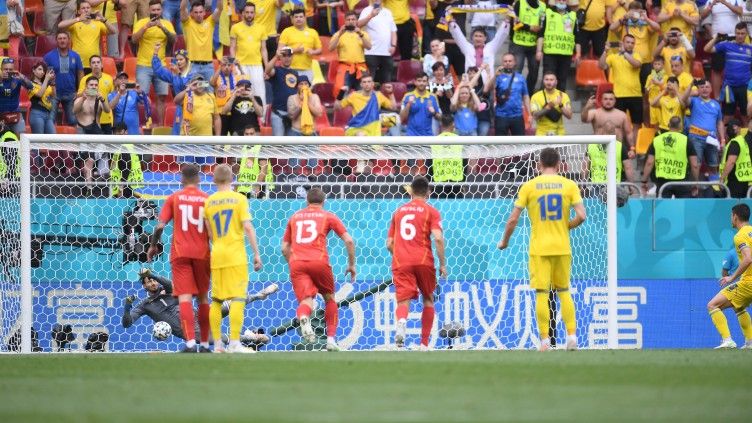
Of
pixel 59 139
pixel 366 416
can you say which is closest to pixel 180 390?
pixel 366 416

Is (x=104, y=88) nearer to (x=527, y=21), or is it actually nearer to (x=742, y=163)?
(x=527, y=21)

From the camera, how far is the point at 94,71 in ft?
63.1

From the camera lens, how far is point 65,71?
63.9ft

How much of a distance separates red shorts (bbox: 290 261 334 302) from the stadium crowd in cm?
531

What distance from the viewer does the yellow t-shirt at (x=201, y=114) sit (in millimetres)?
19016

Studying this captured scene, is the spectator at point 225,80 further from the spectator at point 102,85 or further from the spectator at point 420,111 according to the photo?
the spectator at point 420,111

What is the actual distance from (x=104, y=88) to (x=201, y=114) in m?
1.58

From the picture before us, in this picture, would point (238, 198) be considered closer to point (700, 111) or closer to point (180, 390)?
point (180, 390)

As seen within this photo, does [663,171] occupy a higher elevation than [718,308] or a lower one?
higher

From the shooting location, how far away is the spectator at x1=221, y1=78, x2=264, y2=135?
61.7 feet

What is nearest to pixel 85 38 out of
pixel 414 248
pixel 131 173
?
pixel 131 173

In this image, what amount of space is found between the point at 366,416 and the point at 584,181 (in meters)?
9.97

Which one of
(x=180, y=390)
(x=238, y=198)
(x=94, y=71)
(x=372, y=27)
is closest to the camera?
(x=180, y=390)

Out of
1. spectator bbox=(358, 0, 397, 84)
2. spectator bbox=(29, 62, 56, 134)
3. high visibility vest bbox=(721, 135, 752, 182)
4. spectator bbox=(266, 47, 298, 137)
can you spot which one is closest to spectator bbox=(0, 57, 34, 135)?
spectator bbox=(29, 62, 56, 134)
